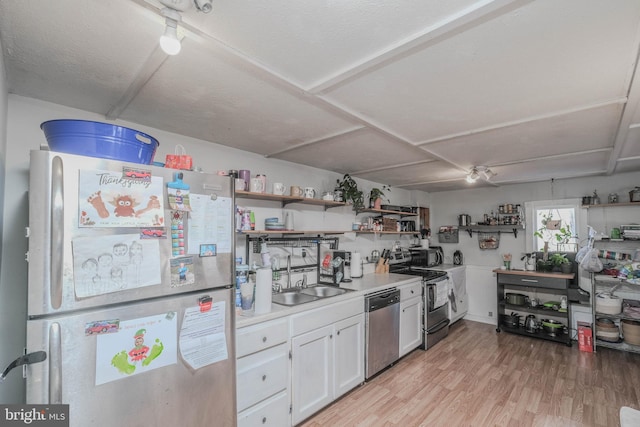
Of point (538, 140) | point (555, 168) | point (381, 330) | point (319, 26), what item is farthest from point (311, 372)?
point (555, 168)

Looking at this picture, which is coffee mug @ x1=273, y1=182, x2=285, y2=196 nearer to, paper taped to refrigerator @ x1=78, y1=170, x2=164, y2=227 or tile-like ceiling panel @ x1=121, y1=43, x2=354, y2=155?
tile-like ceiling panel @ x1=121, y1=43, x2=354, y2=155

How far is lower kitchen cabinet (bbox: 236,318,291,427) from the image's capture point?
6.01 ft

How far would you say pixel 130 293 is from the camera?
1156 millimetres

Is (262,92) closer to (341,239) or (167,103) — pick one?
(167,103)

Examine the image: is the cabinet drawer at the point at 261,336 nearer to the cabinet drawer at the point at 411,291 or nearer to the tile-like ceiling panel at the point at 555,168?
the cabinet drawer at the point at 411,291

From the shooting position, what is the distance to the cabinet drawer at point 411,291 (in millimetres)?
3310

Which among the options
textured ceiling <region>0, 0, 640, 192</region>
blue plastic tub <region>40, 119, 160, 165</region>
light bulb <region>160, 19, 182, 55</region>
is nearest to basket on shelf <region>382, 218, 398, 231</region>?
textured ceiling <region>0, 0, 640, 192</region>

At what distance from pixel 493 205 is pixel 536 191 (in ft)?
2.01

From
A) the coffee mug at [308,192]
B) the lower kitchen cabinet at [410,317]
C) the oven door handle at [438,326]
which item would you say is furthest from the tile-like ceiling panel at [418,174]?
the oven door handle at [438,326]

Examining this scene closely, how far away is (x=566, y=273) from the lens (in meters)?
3.98

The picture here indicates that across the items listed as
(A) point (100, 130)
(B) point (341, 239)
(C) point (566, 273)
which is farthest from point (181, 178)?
(C) point (566, 273)

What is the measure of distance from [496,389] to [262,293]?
7.96ft

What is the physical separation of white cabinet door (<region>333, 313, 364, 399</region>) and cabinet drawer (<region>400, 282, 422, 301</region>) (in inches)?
30.1

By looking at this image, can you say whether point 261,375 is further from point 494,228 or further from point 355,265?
point 494,228
